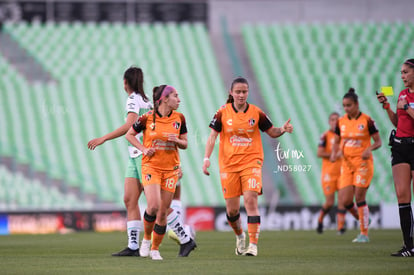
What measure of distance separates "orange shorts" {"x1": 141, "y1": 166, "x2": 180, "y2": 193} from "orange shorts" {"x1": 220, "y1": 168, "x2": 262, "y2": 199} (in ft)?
2.86

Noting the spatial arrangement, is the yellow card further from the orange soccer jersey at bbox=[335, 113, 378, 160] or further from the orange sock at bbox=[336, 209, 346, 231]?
the orange sock at bbox=[336, 209, 346, 231]

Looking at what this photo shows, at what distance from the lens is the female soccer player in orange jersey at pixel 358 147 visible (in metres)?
12.7

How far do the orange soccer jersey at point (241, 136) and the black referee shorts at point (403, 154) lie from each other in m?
1.58

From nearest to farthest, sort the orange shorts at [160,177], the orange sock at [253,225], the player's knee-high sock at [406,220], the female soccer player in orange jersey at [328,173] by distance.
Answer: the orange shorts at [160,177]
the player's knee-high sock at [406,220]
the orange sock at [253,225]
the female soccer player in orange jersey at [328,173]

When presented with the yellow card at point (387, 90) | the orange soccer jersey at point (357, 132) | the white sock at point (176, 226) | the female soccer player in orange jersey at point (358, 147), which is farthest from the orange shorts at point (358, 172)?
the white sock at point (176, 226)

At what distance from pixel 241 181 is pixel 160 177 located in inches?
47.9

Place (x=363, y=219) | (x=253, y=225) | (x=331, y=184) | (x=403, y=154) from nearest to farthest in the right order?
(x=403, y=154) → (x=253, y=225) → (x=363, y=219) → (x=331, y=184)

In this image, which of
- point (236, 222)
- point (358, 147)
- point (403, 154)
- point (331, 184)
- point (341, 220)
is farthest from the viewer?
point (331, 184)

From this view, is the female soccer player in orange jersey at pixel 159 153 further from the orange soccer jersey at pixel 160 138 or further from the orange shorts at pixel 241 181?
the orange shorts at pixel 241 181

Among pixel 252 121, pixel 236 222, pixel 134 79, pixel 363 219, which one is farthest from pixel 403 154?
pixel 363 219

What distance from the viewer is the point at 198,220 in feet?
64.2

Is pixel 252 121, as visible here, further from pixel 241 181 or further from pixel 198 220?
pixel 198 220

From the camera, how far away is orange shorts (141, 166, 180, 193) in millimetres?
8648

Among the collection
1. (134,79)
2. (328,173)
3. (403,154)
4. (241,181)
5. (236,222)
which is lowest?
(236,222)
